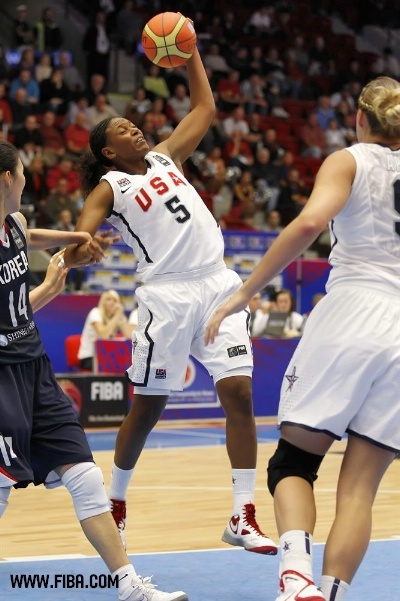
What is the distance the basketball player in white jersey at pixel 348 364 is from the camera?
3635mm

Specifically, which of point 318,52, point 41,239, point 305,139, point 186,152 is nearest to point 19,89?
point 305,139

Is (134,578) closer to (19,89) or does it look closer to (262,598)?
(262,598)

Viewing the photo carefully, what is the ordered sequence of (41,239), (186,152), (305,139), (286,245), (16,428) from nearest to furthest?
(286,245)
(16,428)
(41,239)
(186,152)
(305,139)

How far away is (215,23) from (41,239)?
18255 mm

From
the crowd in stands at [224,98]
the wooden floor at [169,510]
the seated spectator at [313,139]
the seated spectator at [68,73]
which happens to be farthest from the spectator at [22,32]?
the wooden floor at [169,510]

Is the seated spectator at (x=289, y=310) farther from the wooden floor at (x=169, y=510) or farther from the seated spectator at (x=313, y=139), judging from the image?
the seated spectator at (x=313, y=139)

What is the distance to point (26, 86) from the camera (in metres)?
17.1

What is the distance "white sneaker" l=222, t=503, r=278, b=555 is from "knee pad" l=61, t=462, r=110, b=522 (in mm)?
1107

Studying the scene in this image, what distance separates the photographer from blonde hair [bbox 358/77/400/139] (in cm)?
376

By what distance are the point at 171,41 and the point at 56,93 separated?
38.9 feet

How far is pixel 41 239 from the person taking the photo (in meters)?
4.69

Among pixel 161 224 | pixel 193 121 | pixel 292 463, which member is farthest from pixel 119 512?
pixel 193 121

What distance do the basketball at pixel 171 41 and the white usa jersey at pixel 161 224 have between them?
2.46 feet

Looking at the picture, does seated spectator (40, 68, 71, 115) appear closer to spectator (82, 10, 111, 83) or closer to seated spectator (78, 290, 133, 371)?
spectator (82, 10, 111, 83)
